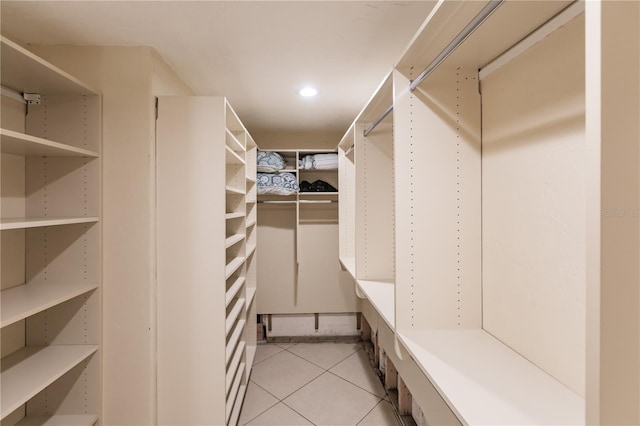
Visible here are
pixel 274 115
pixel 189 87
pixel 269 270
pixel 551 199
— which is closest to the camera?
pixel 551 199

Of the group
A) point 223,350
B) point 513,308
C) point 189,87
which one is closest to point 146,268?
point 223,350

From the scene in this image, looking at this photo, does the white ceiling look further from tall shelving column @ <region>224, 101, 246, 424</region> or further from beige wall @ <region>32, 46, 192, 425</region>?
tall shelving column @ <region>224, 101, 246, 424</region>

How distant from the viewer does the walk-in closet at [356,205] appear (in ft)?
2.27

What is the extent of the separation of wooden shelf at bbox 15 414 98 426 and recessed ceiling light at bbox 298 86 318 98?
8.21ft

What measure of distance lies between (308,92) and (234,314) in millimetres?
1859

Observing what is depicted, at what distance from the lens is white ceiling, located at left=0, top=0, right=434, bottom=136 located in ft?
4.23

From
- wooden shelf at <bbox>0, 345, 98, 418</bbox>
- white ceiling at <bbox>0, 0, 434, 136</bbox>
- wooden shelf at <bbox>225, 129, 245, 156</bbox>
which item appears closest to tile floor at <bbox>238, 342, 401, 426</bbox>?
wooden shelf at <bbox>0, 345, 98, 418</bbox>

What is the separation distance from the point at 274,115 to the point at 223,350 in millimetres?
2219

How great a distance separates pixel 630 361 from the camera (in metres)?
0.43

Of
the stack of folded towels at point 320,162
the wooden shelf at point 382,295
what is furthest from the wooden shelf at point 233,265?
the stack of folded towels at point 320,162

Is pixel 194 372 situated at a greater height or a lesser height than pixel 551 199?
lesser

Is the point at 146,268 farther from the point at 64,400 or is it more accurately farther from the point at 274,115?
the point at 274,115

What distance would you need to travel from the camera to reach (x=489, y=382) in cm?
83

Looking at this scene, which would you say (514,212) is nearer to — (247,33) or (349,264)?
(247,33)
